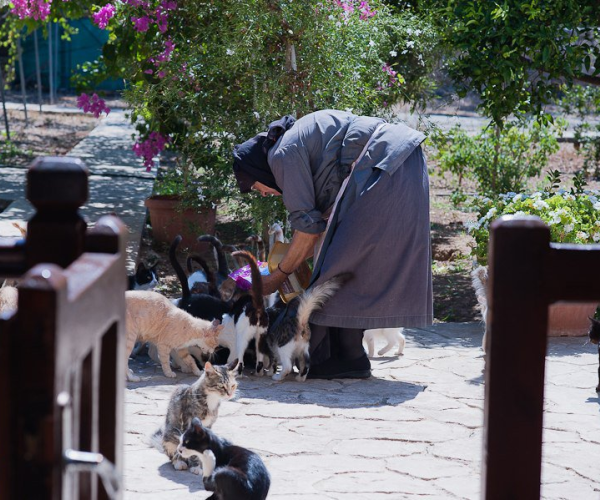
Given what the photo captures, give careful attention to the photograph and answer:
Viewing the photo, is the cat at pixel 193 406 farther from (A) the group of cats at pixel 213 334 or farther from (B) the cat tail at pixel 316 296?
(B) the cat tail at pixel 316 296

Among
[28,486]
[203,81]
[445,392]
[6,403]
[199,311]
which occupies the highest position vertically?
[203,81]

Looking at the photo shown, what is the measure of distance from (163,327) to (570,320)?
2.99 metres

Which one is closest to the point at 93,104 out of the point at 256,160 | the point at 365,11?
the point at 365,11

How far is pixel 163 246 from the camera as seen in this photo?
9430 millimetres

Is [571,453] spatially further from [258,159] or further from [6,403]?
[6,403]

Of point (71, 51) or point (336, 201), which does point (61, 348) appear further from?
point (71, 51)

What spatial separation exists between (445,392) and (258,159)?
5.72 ft

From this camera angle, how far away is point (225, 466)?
3676mm

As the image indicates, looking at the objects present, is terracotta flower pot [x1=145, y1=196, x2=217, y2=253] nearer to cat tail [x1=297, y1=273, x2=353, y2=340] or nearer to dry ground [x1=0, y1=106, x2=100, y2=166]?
cat tail [x1=297, y1=273, x2=353, y2=340]

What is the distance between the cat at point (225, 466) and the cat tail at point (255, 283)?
5.21ft

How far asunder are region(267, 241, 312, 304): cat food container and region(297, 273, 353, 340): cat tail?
0.38 metres

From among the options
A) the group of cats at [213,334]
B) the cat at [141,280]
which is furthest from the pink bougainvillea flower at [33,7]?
the group of cats at [213,334]

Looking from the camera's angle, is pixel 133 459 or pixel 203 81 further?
pixel 203 81

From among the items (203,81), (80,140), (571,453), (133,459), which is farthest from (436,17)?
(80,140)
